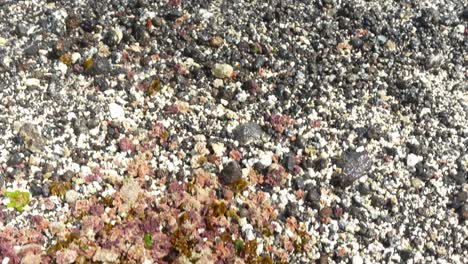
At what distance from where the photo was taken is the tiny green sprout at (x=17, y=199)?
241 inches

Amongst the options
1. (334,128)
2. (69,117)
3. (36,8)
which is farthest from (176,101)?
(36,8)

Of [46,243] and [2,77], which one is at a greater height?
[2,77]

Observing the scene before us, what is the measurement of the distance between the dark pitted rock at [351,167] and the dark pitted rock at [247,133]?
907 mm

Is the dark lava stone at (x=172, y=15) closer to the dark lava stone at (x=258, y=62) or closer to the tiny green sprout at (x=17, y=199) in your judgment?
the dark lava stone at (x=258, y=62)

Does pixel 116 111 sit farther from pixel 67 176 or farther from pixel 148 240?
pixel 148 240

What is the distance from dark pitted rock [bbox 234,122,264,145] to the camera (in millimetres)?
6859

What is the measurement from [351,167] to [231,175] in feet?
4.17

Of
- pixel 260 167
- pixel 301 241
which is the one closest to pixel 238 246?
pixel 301 241

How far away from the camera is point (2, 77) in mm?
7148

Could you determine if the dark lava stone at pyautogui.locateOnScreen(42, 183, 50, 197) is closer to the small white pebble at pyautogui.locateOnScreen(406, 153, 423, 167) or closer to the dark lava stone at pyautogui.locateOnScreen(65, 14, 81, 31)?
the dark lava stone at pyautogui.locateOnScreen(65, 14, 81, 31)

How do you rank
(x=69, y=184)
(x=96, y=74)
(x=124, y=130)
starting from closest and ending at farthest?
(x=69, y=184)
(x=124, y=130)
(x=96, y=74)

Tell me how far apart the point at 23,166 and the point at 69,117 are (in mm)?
757

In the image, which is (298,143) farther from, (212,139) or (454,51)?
(454,51)

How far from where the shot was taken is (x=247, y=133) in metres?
6.88
